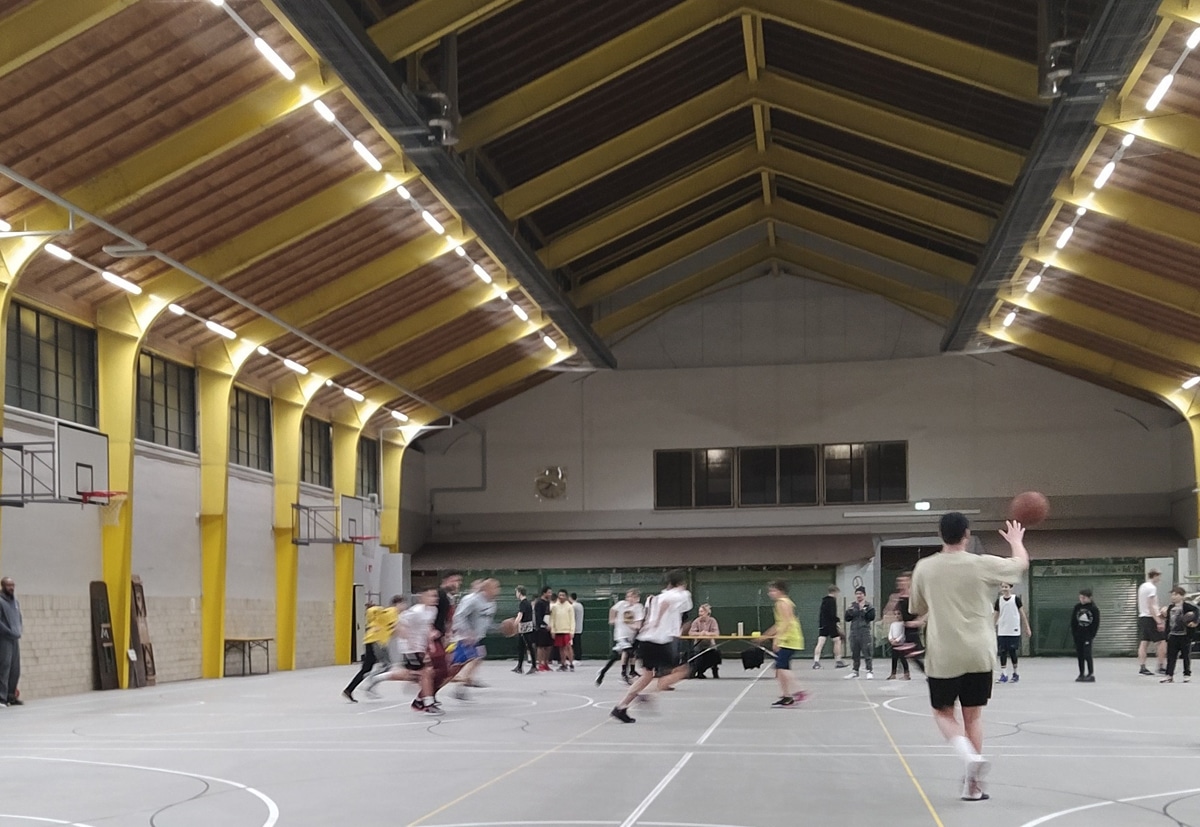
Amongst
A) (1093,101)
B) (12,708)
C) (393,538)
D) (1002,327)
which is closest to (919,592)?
(1093,101)

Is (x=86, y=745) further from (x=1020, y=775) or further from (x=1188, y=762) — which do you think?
(x=1188, y=762)

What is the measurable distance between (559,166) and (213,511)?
11636 millimetres

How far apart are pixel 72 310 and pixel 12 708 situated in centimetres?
824

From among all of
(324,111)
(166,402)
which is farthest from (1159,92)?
(166,402)

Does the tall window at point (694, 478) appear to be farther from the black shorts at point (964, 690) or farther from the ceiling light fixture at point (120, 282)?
the black shorts at point (964, 690)

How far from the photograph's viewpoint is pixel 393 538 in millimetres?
45250

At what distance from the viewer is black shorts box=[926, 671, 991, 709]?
9297mm

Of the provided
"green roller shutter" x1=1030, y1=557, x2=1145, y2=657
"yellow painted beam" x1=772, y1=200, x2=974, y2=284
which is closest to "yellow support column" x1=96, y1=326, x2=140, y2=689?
"yellow painted beam" x1=772, y1=200, x2=974, y2=284

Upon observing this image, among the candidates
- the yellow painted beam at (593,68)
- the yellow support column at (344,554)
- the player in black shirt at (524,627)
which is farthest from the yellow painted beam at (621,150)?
the yellow support column at (344,554)

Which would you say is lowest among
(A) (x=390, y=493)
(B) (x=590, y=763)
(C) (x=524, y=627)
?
(C) (x=524, y=627)

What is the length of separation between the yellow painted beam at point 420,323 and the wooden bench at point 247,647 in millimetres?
7634

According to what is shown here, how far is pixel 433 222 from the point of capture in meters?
28.1

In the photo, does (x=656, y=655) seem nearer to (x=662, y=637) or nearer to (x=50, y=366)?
(x=662, y=637)

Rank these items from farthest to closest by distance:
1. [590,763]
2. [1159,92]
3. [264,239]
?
[264,239] < [1159,92] < [590,763]
